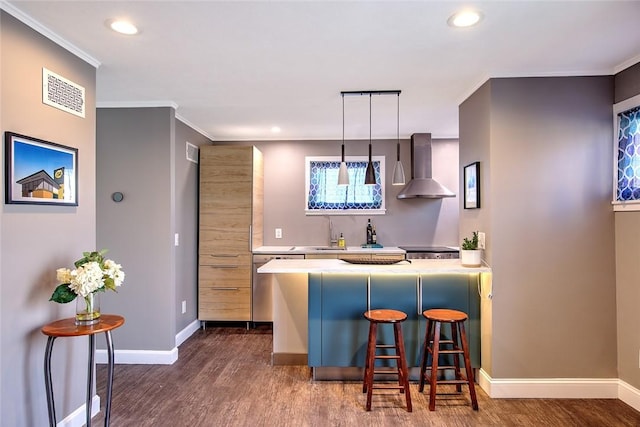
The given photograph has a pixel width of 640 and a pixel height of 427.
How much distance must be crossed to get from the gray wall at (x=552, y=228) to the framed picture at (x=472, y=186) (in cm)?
20

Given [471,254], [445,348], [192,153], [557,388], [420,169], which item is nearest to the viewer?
[557,388]

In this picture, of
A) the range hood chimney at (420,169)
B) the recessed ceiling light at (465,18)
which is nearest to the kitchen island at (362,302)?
the recessed ceiling light at (465,18)

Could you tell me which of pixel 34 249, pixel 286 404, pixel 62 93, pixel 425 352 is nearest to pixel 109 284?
pixel 34 249

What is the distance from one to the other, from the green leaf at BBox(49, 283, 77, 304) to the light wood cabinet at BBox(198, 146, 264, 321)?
7.75 ft

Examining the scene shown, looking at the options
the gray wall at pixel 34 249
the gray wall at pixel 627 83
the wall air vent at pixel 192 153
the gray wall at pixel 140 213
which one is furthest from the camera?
the wall air vent at pixel 192 153

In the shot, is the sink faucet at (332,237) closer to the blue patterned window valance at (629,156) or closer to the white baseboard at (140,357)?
the white baseboard at (140,357)

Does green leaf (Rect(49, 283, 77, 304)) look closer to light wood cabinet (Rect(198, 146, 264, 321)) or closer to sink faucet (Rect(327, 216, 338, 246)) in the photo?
light wood cabinet (Rect(198, 146, 264, 321))

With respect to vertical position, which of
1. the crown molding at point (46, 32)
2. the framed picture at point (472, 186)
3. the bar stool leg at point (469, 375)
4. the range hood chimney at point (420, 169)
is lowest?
the bar stool leg at point (469, 375)

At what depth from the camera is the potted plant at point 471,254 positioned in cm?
289

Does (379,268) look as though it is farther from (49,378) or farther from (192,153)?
(192,153)

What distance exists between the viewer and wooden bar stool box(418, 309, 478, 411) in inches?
103

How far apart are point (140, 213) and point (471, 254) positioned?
3011mm

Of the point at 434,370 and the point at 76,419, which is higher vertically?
the point at 434,370

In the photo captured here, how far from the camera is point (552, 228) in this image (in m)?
2.77
